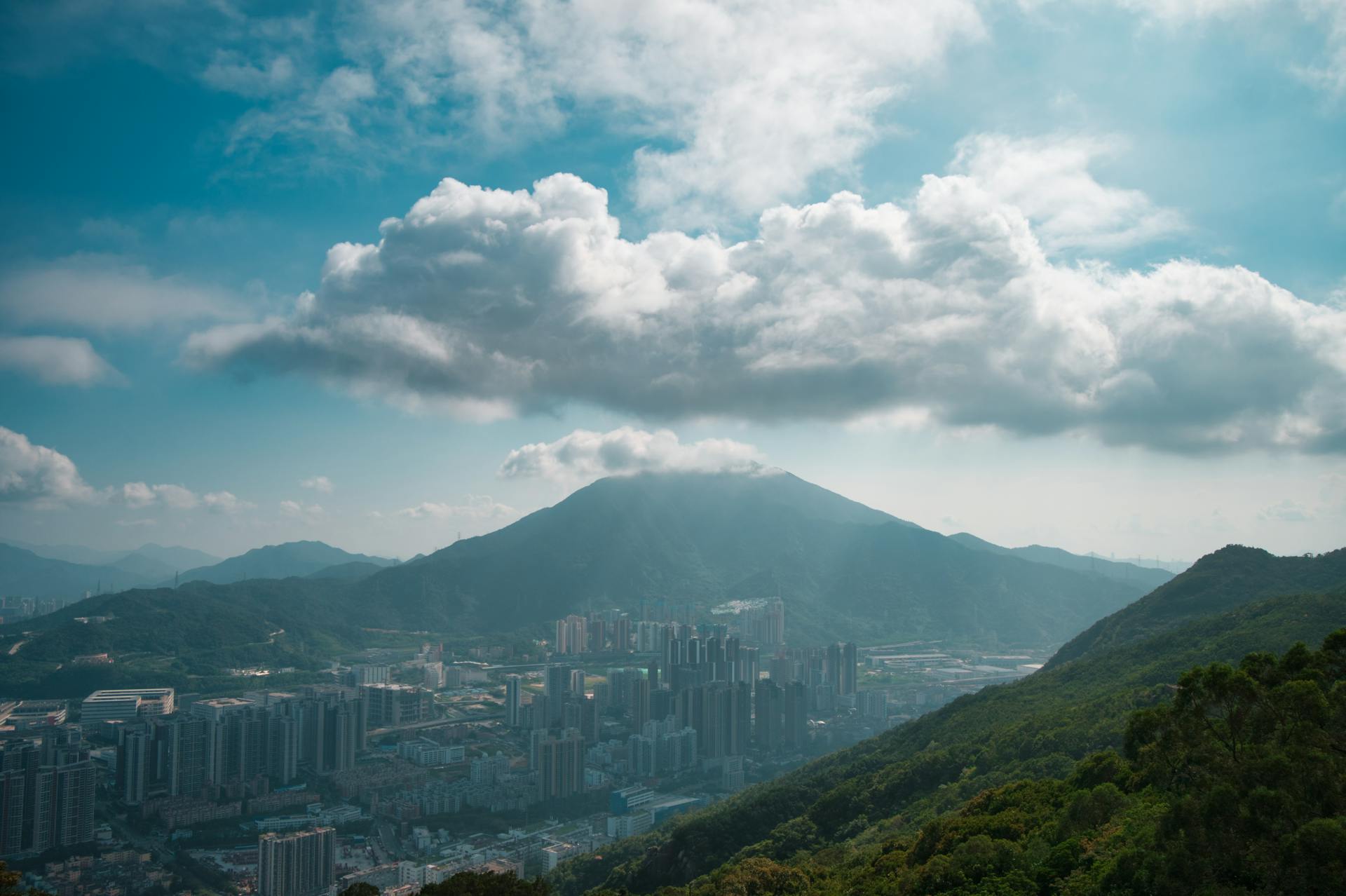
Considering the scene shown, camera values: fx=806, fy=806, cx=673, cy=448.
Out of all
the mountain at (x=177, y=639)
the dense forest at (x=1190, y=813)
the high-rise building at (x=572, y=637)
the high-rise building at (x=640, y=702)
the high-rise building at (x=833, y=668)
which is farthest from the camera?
the high-rise building at (x=572, y=637)

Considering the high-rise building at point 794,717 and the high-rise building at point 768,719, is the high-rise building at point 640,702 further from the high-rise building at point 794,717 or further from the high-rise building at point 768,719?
the high-rise building at point 794,717

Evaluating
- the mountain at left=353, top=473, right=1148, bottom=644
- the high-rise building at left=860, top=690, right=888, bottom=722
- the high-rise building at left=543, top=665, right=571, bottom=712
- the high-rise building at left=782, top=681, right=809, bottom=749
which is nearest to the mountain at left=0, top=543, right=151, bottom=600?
the mountain at left=353, top=473, right=1148, bottom=644

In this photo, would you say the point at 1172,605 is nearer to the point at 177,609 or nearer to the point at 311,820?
the point at 311,820

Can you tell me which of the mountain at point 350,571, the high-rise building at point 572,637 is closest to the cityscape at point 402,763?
the high-rise building at point 572,637

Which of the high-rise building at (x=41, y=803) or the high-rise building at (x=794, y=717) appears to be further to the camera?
the high-rise building at (x=794, y=717)

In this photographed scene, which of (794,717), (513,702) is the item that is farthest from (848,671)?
(513,702)

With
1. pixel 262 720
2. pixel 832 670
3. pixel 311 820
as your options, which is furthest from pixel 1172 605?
pixel 262 720

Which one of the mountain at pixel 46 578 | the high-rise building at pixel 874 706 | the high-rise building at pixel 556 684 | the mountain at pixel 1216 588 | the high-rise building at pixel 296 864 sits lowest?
the high-rise building at pixel 874 706
